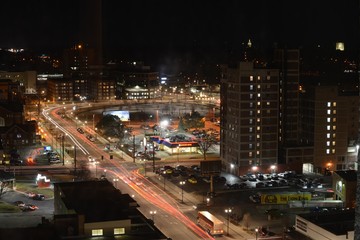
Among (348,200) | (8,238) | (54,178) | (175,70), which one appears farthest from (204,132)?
(175,70)

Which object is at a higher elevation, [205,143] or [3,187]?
[205,143]

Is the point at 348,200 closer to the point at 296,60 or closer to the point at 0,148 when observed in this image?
the point at 296,60

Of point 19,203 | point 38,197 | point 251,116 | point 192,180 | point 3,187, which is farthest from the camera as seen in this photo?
point 251,116

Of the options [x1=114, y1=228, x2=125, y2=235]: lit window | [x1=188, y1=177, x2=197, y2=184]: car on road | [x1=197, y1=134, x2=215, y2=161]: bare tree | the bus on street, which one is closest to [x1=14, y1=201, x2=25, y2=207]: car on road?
the bus on street

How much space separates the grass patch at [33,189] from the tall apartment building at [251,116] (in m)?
3.52

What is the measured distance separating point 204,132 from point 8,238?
10.9 meters

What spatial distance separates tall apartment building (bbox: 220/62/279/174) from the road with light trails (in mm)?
1908

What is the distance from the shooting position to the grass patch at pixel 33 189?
9.66m

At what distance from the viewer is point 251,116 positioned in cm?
1134

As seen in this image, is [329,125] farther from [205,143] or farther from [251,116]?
[205,143]

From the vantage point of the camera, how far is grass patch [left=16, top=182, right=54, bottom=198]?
381 inches

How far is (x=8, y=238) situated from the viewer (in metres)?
5.81

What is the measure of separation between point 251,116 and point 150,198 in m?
2.87

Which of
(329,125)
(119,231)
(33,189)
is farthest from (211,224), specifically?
(329,125)
